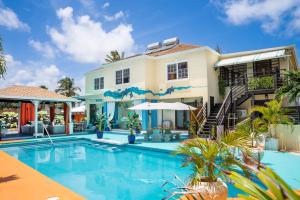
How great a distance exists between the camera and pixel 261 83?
58.0ft

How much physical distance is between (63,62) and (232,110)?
24623 mm

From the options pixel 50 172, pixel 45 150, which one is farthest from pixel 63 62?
pixel 50 172

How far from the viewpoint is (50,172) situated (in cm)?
1089

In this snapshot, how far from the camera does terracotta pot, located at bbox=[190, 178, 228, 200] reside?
14.4 ft

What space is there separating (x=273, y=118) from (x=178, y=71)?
11.4 metres

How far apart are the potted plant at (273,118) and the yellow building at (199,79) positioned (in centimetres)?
392

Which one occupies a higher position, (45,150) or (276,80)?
(276,80)

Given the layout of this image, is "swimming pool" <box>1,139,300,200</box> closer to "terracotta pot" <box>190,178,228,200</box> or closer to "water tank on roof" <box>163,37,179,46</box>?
"terracotta pot" <box>190,178,228,200</box>

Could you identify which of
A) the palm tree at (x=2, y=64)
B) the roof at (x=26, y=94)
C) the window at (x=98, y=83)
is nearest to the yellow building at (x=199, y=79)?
the window at (x=98, y=83)

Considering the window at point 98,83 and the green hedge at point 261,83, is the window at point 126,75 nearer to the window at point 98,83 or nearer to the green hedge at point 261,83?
the window at point 98,83

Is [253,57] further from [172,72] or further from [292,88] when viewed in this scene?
[172,72]

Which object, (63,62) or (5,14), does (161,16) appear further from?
(63,62)

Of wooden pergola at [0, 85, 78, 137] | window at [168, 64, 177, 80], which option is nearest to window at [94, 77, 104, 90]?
wooden pergola at [0, 85, 78, 137]

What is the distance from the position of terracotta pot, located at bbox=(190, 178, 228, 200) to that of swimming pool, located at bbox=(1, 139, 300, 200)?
11.7 ft
